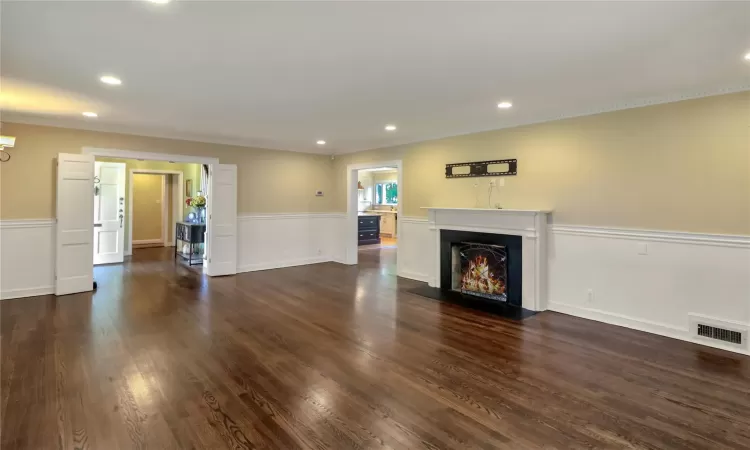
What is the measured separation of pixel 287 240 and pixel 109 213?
378cm

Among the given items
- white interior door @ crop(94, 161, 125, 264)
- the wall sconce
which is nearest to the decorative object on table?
white interior door @ crop(94, 161, 125, 264)

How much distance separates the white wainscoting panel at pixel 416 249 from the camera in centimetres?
624

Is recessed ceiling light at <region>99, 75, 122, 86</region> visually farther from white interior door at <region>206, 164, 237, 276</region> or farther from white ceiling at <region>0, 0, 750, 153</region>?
white interior door at <region>206, 164, 237, 276</region>

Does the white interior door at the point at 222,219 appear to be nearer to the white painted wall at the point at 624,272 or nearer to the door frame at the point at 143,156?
the door frame at the point at 143,156

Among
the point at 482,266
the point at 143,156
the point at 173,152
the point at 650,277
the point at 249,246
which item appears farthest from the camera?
the point at 249,246

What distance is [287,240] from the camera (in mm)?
7703

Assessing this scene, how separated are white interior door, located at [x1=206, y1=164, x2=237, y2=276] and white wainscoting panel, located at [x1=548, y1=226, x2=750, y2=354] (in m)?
5.19

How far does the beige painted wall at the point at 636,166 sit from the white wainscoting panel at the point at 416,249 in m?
0.92

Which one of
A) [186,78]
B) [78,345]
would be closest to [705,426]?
[186,78]

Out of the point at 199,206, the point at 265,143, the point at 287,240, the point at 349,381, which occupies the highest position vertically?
the point at 265,143

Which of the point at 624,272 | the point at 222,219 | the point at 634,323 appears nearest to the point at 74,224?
the point at 222,219

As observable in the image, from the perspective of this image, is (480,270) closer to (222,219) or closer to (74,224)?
(222,219)

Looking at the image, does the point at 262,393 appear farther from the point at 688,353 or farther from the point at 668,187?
the point at 668,187

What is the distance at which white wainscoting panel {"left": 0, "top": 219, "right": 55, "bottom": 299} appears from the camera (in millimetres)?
5031
